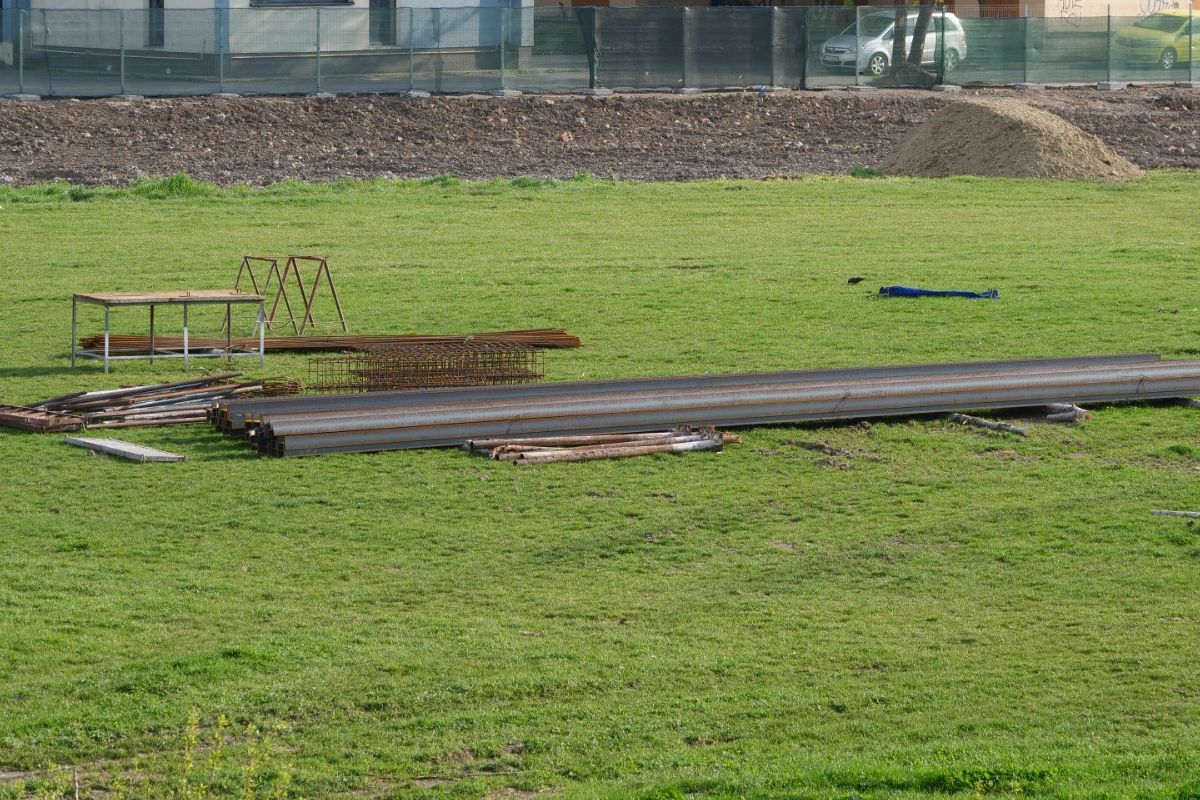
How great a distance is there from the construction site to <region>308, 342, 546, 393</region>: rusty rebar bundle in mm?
53

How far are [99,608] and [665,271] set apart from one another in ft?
52.4

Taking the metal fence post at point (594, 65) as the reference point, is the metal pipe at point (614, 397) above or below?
below

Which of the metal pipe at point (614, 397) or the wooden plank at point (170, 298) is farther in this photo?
the wooden plank at point (170, 298)

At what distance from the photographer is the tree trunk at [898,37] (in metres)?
48.0

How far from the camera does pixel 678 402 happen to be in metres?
14.4

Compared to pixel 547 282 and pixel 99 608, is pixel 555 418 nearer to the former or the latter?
pixel 99 608

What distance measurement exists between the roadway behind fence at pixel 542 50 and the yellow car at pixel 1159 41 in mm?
41

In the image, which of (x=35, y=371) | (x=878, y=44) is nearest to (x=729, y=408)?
(x=35, y=371)

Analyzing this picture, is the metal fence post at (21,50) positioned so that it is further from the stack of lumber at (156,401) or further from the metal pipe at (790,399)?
the metal pipe at (790,399)

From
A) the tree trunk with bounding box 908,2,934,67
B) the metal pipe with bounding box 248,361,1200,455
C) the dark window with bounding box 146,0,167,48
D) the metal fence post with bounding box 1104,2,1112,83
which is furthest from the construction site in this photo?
the metal fence post with bounding box 1104,2,1112,83

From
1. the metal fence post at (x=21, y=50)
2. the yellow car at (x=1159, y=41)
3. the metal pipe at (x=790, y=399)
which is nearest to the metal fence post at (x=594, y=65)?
the metal fence post at (x=21, y=50)

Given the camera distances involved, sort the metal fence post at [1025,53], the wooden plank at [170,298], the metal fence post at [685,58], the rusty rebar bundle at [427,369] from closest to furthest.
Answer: the rusty rebar bundle at [427,369], the wooden plank at [170,298], the metal fence post at [685,58], the metal fence post at [1025,53]

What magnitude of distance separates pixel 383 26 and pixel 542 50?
416 cm

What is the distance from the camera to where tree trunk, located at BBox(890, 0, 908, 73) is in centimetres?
4803
